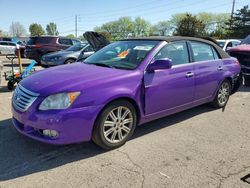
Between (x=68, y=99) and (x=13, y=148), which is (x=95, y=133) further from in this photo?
(x=13, y=148)

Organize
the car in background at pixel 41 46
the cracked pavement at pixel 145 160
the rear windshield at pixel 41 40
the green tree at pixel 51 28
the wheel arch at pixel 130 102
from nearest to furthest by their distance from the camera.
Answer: the cracked pavement at pixel 145 160
the wheel arch at pixel 130 102
the car in background at pixel 41 46
the rear windshield at pixel 41 40
the green tree at pixel 51 28

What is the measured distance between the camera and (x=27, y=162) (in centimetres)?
356

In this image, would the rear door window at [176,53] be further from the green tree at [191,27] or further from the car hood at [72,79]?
the green tree at [191,27]

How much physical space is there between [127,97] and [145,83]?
1.30ft

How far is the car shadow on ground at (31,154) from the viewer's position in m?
3.40

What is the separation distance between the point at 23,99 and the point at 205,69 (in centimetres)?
332

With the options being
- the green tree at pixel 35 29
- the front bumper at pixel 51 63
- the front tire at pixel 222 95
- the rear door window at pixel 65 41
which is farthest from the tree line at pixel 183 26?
the front tire at pixel 222 95

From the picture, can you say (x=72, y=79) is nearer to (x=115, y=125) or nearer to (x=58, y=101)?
(x=58, y=101)

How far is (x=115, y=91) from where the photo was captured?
3.77 metres

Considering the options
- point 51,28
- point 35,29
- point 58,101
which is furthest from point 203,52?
point 51,28

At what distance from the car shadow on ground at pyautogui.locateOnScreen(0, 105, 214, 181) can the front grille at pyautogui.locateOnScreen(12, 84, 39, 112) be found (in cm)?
61

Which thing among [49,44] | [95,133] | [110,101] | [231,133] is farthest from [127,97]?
[49,44]

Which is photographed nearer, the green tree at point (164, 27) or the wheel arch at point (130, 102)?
the wheel arch at point (130, 102)

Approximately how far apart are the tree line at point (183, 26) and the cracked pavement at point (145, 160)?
3557 centimetres
